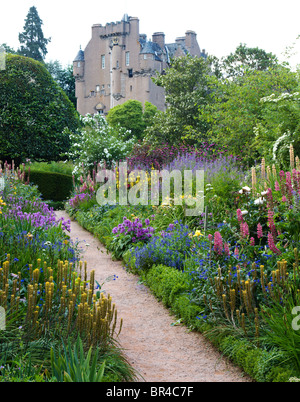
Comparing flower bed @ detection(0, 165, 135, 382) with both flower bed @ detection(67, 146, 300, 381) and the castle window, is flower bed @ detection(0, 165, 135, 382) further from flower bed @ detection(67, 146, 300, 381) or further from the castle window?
the castle window

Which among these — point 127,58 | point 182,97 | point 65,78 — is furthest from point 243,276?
point 65,78

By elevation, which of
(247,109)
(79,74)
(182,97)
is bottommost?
(247,109)

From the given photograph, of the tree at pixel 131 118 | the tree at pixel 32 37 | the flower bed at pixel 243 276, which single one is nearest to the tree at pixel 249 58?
the tree at pixel 131 118

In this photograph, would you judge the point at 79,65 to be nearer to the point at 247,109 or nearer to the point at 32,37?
the point at 32,37

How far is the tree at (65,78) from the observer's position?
5262cm

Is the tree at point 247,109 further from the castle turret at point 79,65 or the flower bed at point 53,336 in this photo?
the castle turret at point 79,65

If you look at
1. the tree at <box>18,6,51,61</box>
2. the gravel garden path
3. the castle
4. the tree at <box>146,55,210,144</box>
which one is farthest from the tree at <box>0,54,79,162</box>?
the castle

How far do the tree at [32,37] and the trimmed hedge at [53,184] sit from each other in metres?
28.2

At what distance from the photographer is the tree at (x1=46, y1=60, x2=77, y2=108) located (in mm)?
52616

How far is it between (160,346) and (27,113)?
16.0 metres

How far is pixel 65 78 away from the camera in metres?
54.1

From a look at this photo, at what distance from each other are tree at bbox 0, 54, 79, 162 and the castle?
29156 mm

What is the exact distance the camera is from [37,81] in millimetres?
18734

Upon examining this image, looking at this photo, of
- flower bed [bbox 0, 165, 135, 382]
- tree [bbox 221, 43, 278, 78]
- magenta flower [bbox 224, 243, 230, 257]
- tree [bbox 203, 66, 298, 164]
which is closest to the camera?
flower bed [bbox 0, 165, 135, 382]
